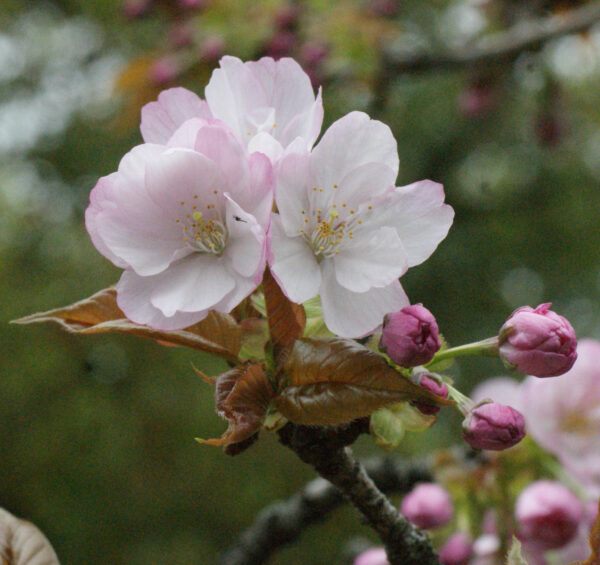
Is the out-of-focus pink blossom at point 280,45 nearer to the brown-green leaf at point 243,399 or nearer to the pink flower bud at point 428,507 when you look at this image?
the pink flower bud at point 428,507

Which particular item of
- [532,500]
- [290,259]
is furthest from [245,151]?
[532,500]

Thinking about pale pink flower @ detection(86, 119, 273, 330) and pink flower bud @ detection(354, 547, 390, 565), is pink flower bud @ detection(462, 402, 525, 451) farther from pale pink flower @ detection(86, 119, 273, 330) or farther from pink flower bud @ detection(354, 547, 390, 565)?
pink flower bud @ detection(354, 547, 390, 565)

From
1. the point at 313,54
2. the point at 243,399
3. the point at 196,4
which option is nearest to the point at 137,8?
the point at 196,4

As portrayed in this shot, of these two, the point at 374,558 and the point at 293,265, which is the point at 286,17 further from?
the point at 293,265

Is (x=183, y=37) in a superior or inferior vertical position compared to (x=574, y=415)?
superior

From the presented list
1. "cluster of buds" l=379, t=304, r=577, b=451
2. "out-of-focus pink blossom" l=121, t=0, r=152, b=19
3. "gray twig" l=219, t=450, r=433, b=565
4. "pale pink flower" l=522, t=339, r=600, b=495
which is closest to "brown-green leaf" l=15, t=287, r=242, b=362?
"cluster of buds" l=379, t=304, r=577, b=451

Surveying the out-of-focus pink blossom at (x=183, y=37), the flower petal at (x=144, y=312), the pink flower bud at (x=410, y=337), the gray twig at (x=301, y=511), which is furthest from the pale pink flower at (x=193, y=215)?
the out-of-focus pink blossom at (x=183, y=37)
